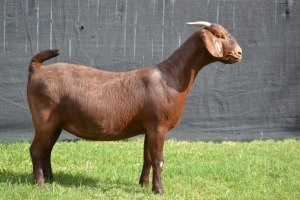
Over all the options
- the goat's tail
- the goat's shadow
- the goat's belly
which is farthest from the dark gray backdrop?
the goat's belly

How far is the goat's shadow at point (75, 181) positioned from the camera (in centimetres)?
568

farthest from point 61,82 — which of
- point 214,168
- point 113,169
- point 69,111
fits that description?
point 214,168

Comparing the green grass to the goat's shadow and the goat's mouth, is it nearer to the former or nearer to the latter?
the goat's shadow

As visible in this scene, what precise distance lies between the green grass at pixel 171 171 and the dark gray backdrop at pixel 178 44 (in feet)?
A: 1.36

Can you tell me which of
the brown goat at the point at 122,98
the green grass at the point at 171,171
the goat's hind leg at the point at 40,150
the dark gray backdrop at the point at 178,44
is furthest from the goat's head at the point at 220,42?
the dark gray backdrop at the point at 178,44

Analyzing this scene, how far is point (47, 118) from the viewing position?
17.5 feet

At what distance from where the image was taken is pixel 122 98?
17.7ft

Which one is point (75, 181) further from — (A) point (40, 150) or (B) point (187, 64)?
(B) point (187, 64)

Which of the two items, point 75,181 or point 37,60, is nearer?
point 37,60

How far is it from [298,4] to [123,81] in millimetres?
4643

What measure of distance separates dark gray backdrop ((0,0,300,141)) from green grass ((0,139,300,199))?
16.3 inches

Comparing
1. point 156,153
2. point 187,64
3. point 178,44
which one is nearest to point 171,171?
Result: point 156,153

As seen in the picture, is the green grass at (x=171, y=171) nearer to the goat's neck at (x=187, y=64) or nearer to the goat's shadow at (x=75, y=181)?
the goat's shadow at (x=75, y=181)

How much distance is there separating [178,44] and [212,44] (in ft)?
10.5
